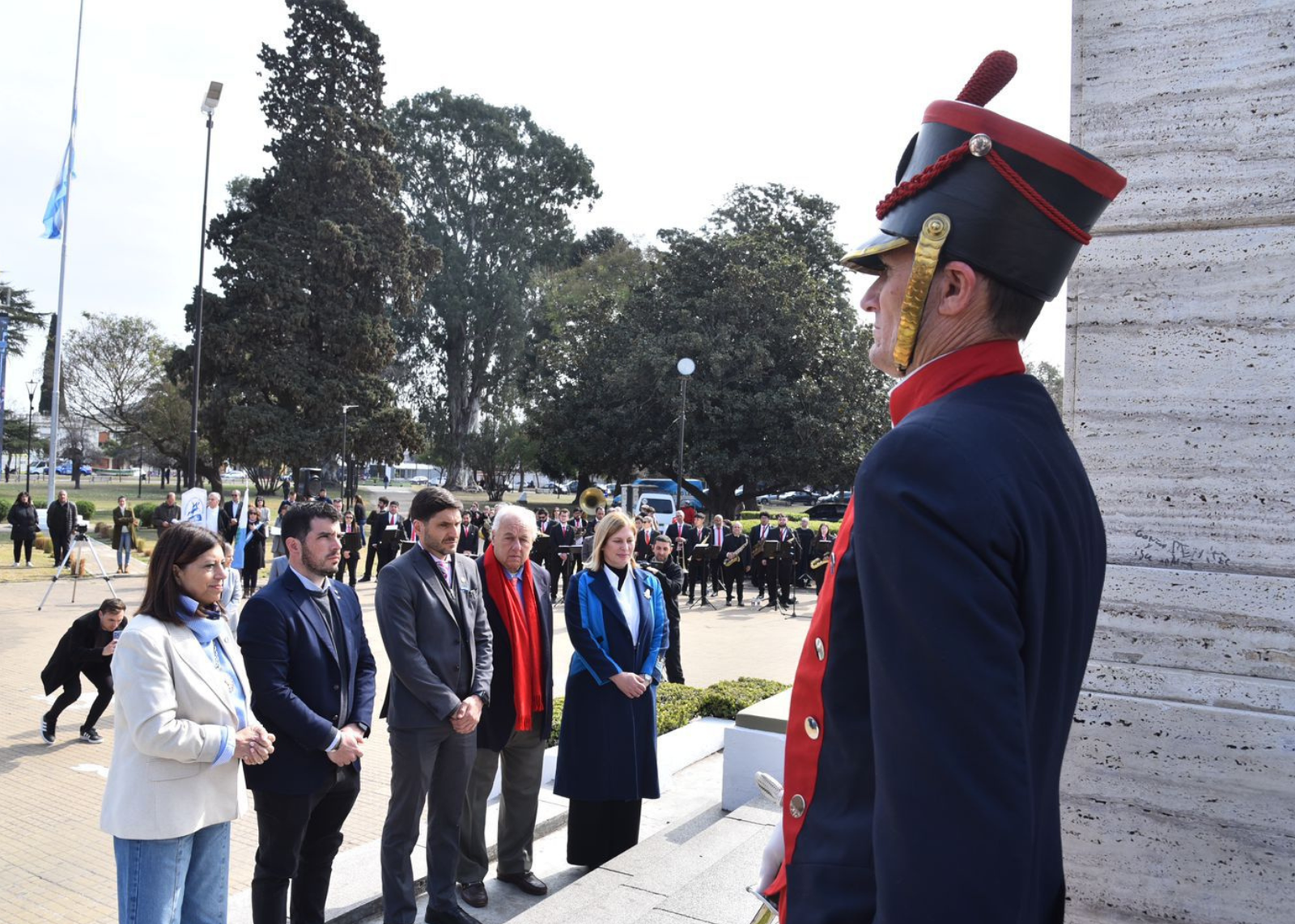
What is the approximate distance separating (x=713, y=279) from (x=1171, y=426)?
36.2 m

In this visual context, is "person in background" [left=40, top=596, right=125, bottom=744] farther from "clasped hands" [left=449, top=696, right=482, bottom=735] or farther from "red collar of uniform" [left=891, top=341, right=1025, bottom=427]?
"red collar of uniform" [left=891, top=341, right=1025, bottom=427]

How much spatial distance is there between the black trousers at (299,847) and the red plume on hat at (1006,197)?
12.7 feet

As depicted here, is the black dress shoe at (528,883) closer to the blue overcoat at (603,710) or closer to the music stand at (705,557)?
the blue overcoat at (603,710)

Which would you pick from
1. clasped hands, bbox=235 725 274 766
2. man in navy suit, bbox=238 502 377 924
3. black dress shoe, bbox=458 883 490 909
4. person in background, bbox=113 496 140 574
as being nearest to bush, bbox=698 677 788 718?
black dress shoe, bbox=458 883 490 909

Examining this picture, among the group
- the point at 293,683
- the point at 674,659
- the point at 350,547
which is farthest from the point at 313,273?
the point at 293,683

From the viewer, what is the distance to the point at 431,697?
4855 millimetres

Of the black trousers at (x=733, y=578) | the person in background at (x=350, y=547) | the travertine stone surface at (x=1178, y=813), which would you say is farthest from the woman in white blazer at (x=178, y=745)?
the black trousers at (x=733, y=578)

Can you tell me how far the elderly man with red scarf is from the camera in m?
5.53

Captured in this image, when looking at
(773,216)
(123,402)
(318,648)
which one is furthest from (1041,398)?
(123,402)

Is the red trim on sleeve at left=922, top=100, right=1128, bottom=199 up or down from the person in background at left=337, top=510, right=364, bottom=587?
up

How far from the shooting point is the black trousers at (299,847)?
169 inches

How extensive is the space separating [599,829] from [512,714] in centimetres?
85

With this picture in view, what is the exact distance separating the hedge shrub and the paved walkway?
94.0 inches

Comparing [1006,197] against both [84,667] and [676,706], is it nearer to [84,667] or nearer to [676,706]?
[676,706]
